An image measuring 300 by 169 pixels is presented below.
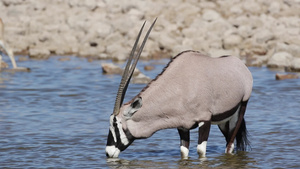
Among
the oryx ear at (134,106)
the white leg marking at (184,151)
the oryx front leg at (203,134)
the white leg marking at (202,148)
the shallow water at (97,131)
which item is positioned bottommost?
the shallow water at (97,131)

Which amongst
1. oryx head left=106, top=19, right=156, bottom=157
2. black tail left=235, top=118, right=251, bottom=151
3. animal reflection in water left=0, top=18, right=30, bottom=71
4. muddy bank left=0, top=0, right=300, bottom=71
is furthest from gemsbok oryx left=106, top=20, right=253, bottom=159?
animal reflection in water left=0, top=18, right=30, bottom=71

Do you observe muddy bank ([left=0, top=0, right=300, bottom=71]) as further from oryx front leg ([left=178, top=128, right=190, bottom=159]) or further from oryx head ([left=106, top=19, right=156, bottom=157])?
oryx head ([left=106, top=19, right=156, bottom=157])

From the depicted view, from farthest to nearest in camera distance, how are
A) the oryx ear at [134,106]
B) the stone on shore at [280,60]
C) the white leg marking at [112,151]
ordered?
the stone on shore at [280,60] → the white leg marking at [112,151] → the oryx ear at [134,106]

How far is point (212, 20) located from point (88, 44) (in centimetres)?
548

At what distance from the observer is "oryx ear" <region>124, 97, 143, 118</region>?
320 inches

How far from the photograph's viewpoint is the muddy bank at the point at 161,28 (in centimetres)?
2433

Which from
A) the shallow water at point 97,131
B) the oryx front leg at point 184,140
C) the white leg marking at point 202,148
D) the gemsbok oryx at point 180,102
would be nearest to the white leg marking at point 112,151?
the gemsbok oryx at point 180,102

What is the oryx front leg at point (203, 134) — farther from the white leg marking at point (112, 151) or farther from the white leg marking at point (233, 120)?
the white leg marking at point (112, 151)

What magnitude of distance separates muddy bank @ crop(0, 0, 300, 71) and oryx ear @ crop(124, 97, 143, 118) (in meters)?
11.6

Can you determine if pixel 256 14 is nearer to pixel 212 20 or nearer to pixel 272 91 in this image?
pixel 212 20

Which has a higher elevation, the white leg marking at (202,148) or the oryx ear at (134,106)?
the oryx ear at (134,106)

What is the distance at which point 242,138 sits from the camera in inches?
374

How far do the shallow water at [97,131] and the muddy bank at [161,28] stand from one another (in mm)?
5890

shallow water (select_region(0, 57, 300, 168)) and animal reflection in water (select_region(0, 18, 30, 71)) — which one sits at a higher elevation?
shallow water (select_region(0, 57, 300, 168))
